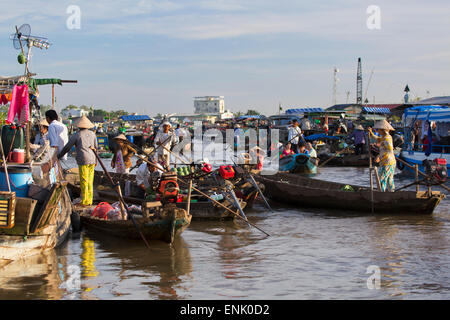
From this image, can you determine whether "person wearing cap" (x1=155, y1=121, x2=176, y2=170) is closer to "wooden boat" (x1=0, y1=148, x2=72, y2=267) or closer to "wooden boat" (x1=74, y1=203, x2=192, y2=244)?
"wooden boat" (x1=74, y1=203, x2=192, y2=244)

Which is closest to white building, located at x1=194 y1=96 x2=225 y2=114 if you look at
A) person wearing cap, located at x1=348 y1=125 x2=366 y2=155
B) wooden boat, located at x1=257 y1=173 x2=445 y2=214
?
person wearing cap, located at x1=348 y1=125 x2=366 y2=155

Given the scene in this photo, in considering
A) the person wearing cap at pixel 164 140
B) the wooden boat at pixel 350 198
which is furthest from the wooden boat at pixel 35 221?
the wooden boat at pixel 350 198

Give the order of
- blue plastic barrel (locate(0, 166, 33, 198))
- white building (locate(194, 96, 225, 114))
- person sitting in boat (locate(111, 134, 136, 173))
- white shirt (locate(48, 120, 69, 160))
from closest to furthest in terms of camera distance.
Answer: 1. blue plastic barrel (locate(0, 166, 33, 198))
2. white shirt (locate(48, 120, 69, 160))
3. person sitting in boat (locate(111, 134, 136, 173))
4. white building (locate(194, 96, 225, 114))

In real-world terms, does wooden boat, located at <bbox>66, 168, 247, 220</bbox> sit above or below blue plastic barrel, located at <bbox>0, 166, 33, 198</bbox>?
below

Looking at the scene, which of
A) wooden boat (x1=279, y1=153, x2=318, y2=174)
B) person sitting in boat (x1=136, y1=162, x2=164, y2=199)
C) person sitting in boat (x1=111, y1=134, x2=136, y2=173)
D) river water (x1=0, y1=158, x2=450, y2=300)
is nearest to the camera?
river water (x1=0, y1=158, x2=450, y2=300)

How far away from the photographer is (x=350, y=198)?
1066cm

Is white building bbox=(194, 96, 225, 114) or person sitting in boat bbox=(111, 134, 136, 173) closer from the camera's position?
person sitting in boat bbox=(111, 134, 136, 173)

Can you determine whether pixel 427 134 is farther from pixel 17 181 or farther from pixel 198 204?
pixel 17 181

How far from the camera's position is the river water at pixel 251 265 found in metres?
5.88

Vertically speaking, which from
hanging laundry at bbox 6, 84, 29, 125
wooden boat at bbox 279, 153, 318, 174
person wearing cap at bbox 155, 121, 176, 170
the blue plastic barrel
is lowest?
wooden boat at bbox 279, 153, 318, 174

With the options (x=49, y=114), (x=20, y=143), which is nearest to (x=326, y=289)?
(x=20, y=143)

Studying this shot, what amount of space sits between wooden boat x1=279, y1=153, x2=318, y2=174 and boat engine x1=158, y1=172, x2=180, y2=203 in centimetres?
864

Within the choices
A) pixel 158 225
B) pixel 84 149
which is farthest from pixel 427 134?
pixel 158 225

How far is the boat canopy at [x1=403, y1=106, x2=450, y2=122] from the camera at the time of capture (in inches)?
645
